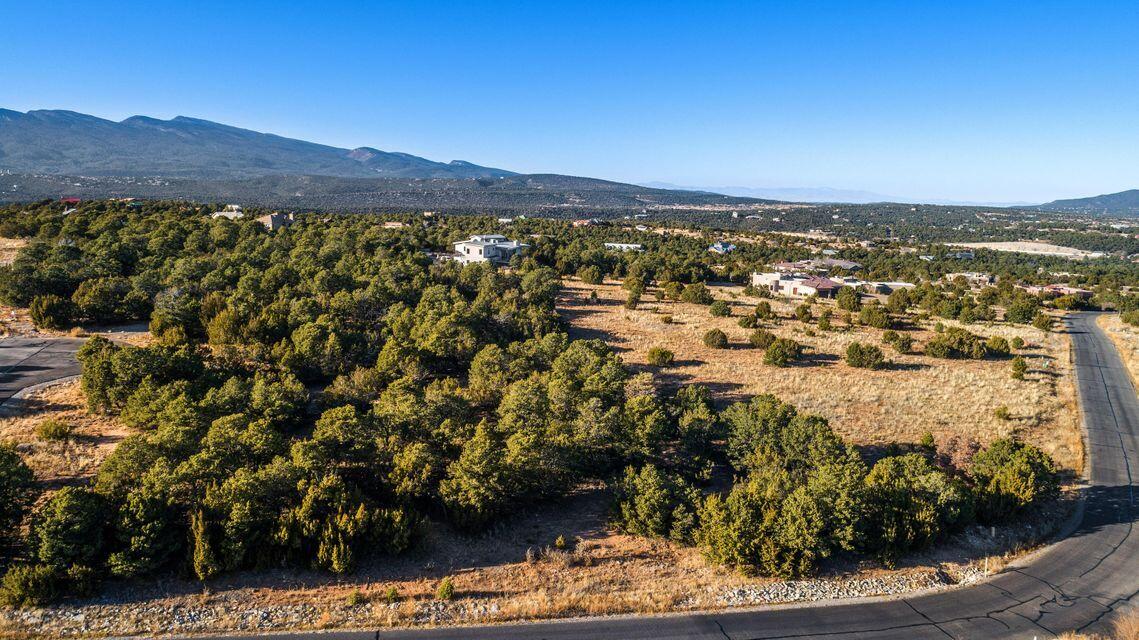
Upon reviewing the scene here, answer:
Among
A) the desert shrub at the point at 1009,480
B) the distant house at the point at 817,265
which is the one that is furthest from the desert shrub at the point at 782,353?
the distant house at the point at 817,265

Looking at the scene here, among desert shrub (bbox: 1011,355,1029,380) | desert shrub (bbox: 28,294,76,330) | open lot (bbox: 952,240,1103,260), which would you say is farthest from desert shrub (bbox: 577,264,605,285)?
open lot (bbox: 952,240,1103,260)

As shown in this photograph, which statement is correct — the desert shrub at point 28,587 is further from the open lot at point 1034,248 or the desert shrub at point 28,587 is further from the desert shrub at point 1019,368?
the open lot at point 1034,248

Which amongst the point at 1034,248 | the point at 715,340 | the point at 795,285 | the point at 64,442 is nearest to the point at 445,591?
the point at 64,442

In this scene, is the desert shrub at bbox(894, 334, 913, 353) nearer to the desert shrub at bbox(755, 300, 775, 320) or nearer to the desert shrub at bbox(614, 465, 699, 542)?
the desert shrub at bbox(755, 300, 775, 320)

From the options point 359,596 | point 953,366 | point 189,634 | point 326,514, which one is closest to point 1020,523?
point 953,366

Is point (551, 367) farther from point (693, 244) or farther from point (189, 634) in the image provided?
point (693, 244)
